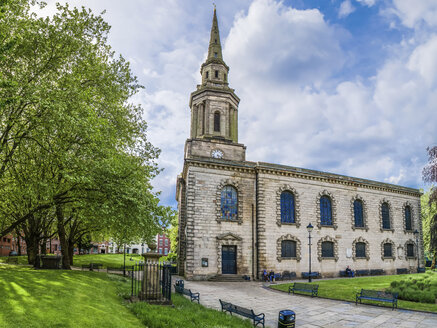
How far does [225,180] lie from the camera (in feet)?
93.8

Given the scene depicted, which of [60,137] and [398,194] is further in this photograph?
[398,194]

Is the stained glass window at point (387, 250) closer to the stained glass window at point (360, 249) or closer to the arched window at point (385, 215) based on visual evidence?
the arched window at point (385, 215)

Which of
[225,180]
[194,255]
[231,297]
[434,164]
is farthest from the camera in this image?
[225,180]

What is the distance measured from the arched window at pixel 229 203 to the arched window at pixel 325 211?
9.93 metres

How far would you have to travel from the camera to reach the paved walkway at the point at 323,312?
37.9 ft

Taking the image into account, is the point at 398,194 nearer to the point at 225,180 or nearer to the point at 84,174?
the point at 225,180

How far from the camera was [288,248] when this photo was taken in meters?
29.4

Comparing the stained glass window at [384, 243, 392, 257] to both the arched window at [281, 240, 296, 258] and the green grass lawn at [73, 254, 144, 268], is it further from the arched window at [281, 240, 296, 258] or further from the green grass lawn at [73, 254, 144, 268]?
the green grass lawn at [73, 254, 144, 268]

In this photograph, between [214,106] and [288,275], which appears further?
[214,106]

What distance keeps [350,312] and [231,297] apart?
6734 millimetres

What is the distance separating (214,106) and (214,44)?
926 cm

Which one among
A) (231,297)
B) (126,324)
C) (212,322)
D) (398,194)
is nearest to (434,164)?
(398,194)

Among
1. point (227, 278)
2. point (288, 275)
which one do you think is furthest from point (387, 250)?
point (227, 278)

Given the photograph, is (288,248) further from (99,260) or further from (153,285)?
(99,260)
